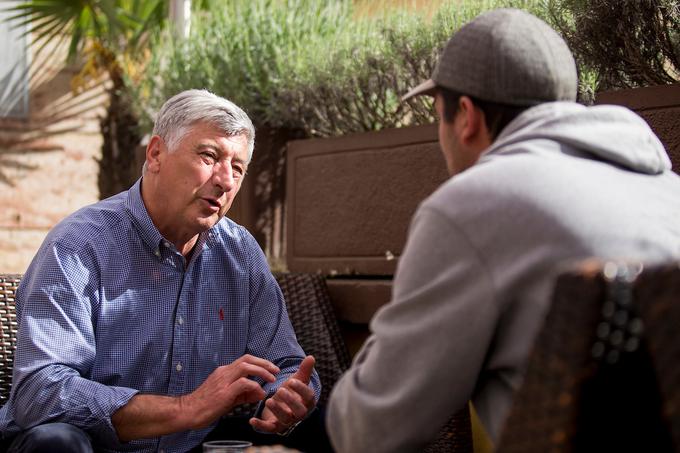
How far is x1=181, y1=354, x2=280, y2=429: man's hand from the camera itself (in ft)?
7.27

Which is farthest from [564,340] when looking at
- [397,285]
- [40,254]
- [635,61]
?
[635,61]

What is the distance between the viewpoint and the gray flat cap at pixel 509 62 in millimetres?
1539

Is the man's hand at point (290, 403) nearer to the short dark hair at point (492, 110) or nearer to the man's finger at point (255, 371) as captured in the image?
Answer: the man's finger at point (255, 371)

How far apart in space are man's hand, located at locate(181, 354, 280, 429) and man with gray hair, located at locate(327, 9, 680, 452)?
769mm

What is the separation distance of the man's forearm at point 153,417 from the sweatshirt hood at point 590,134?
1.07m

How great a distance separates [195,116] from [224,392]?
79 cm

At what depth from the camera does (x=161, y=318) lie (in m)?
2.51

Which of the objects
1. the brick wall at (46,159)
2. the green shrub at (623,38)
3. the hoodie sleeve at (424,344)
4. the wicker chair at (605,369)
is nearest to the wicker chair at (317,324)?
the green shrub at (623,38)

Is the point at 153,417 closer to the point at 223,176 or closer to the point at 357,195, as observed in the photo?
the point at 223,176

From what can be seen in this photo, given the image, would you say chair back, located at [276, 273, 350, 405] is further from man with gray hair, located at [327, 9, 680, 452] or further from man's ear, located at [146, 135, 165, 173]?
man with gray hair, located at [327, 9, 680, 452]

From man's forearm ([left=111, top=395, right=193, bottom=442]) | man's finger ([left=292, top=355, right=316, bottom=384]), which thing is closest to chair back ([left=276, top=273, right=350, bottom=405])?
man's finger ([left=292, top=355, right=316, bottom=384])

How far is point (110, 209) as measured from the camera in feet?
8.43

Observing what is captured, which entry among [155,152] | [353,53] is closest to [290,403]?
[155,152]

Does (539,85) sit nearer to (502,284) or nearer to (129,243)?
(502,284)
